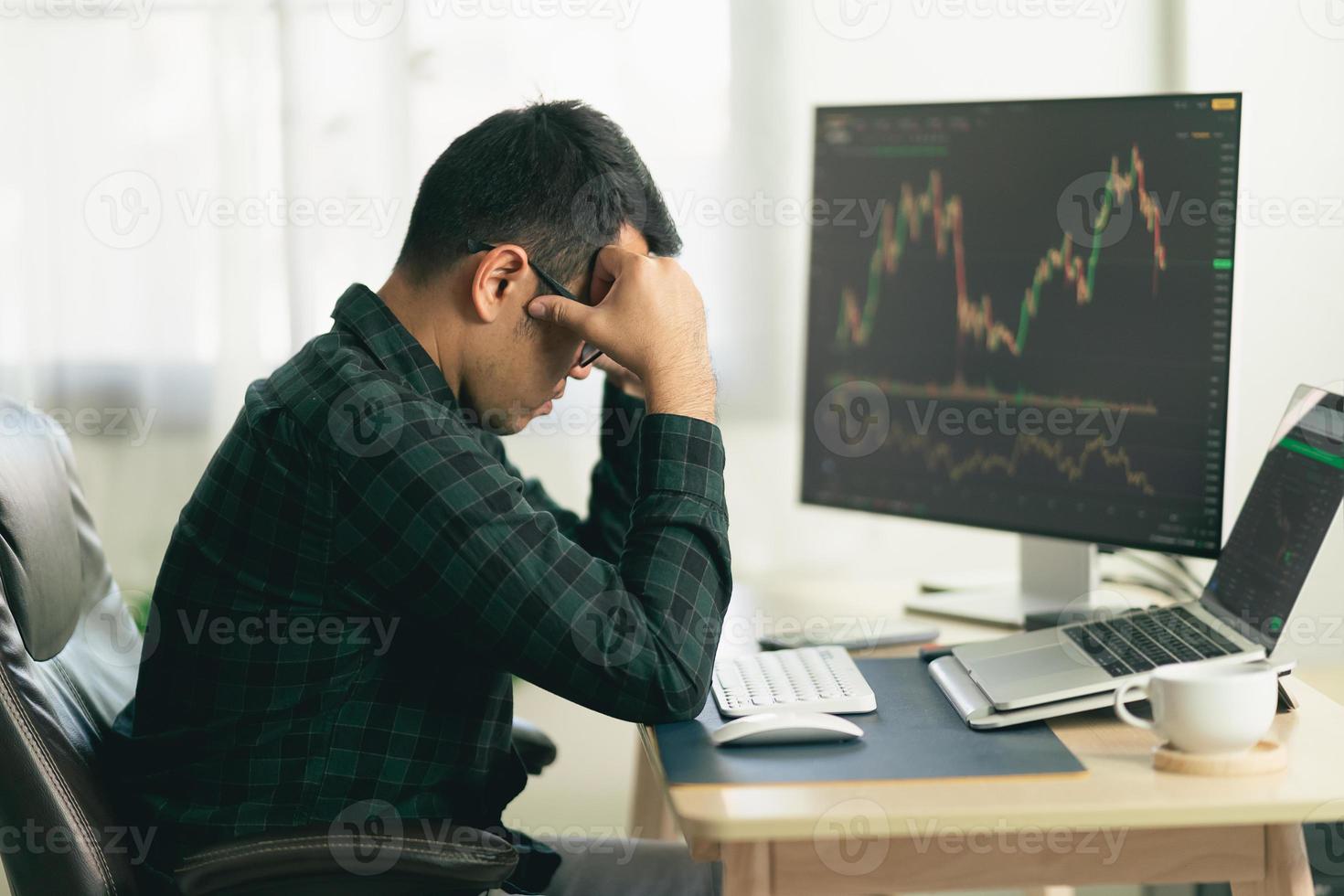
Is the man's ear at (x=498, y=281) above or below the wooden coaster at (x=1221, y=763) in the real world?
above

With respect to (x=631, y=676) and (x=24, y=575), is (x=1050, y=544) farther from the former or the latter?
(x=24, y=575)

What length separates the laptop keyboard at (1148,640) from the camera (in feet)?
3.60

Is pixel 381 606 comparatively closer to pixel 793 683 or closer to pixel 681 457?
pixel 681 457

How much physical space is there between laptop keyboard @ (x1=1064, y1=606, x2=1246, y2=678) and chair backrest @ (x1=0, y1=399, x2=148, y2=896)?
2.87ft

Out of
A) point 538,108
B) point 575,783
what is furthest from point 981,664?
point 575,783

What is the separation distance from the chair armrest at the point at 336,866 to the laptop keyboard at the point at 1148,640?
0.58m

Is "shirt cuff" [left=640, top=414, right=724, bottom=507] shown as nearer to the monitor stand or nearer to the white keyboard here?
the white keyboard

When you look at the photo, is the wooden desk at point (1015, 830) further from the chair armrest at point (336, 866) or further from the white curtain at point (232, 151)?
the white curtain at point (232, 151)

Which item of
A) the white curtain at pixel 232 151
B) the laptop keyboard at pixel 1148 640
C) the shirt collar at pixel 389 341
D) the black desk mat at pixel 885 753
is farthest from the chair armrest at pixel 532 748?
the white curtain at pixel 232 151

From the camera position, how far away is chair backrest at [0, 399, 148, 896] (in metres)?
0.98

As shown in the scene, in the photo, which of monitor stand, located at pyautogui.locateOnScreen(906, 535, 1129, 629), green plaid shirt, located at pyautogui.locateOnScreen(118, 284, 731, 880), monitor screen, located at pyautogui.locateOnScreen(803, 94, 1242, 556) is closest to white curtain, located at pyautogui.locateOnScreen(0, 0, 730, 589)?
monitor screen, located at pyautogui.locateOnScreen(803, 94, 1242, 556)

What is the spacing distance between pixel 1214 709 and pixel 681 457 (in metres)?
0.47

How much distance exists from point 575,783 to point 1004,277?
1315 mm

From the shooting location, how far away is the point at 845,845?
2.95 feet
